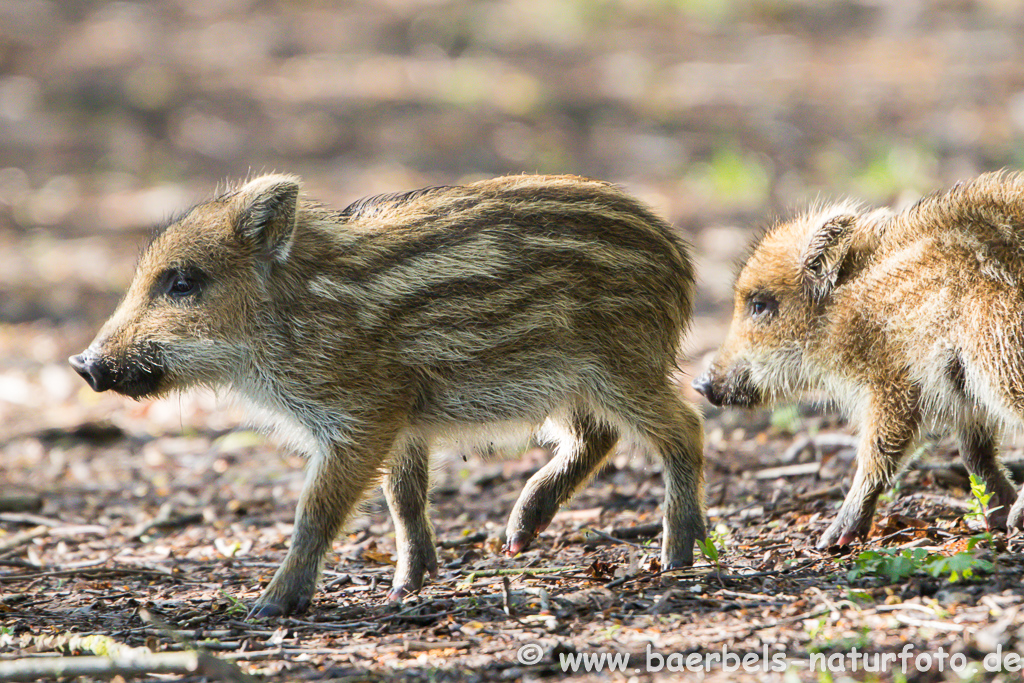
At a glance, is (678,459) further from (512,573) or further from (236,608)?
(236,608)

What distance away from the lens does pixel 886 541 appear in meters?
4.61

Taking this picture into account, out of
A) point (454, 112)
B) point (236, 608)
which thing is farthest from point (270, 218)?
point (454, 112)

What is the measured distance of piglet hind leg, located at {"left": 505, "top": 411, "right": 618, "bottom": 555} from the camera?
5.15 meters

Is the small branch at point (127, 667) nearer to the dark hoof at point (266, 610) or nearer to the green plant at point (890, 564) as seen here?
the dark hoof at point (266, 610)

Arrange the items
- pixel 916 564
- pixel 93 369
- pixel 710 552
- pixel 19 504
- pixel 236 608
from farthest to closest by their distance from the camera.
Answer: pixel 19 504 < pixel 93 369 < pixel 236 608 < pixel 710 552 < pixel 916 564

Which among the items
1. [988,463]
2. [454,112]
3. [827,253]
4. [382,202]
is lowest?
[988,463]

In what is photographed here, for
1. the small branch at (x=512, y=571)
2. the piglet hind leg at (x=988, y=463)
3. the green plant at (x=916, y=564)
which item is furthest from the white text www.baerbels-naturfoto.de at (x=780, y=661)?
the piglet hind leg at (x=988, y=463)

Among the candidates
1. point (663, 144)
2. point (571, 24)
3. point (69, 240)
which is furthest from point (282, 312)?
point (571, 24)

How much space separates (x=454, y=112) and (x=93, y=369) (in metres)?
9.94

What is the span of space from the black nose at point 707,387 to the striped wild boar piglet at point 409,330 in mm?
855

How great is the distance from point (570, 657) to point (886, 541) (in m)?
1.66

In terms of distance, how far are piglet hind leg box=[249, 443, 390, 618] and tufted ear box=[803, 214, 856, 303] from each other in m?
2.18

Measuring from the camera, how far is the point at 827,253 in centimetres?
523

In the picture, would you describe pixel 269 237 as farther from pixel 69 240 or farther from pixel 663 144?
pixel 663 144
